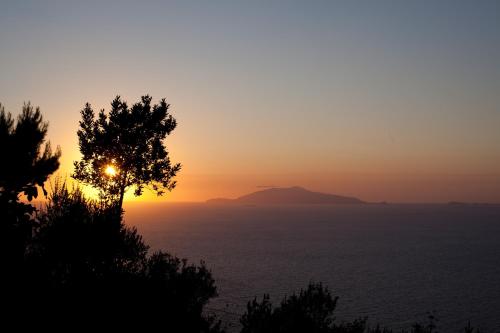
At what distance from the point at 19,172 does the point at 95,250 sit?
11525 millimetres

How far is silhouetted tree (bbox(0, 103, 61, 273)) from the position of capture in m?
14.2

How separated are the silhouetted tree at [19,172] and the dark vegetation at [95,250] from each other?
0.12ft

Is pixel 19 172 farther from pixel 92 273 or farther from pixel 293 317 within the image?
pixel 293 317

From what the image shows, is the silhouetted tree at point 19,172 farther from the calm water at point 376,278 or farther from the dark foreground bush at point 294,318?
the calm water at point 376,278

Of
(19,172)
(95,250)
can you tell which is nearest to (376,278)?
(95,250)

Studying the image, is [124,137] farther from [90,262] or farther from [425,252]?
[425,252]

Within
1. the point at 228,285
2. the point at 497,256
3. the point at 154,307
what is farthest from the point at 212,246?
the point at 154,307

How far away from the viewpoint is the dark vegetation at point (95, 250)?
1653 centimetres

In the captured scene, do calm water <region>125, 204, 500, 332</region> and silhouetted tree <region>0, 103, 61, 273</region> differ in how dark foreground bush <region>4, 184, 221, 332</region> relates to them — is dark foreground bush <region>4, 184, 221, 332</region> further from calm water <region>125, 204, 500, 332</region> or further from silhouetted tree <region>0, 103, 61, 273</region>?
calm water <region>125, 204, 500, 332</region>

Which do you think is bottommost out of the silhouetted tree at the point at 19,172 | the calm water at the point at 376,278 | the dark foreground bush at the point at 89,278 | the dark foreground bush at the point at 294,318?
the calm water at the point at 376,278

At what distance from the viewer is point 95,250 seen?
2662 centimetres

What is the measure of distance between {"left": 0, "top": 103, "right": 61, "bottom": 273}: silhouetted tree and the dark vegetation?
36 millimetres

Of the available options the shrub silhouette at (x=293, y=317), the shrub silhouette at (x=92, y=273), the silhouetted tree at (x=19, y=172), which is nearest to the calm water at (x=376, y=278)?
the shrub silhouette at (x=293, y=317)

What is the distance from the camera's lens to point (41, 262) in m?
20.8
